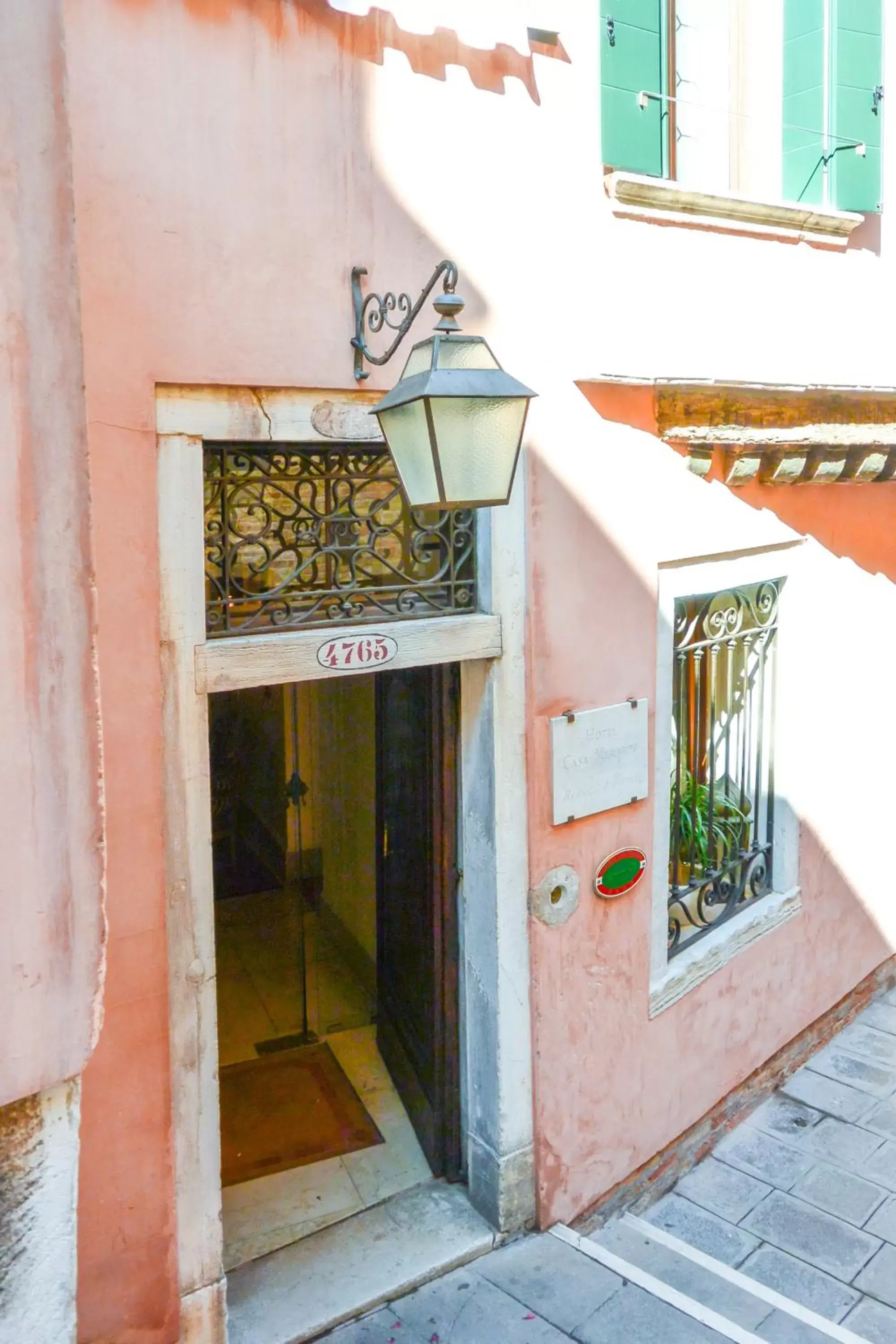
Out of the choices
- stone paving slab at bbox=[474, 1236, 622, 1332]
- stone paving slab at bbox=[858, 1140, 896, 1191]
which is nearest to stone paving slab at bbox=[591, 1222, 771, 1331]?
stone paving slab at bbox=[474, 1236, 622, 1332]

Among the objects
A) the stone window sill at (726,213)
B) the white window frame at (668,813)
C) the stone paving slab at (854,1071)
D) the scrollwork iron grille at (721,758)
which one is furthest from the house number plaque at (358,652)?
the stone paving slab at (854,1071)

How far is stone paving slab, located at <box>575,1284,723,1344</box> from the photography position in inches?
157

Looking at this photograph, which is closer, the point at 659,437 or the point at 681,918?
the point at 659,437

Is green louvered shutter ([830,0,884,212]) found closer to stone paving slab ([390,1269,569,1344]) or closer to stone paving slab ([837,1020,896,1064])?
stone paving slab ([837,1020,896,1064])

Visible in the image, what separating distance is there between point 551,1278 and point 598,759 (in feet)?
6.48

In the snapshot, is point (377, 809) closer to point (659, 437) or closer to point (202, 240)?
point (659, 437)

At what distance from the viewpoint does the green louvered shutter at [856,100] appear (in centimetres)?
532

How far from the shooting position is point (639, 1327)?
405 centimetres

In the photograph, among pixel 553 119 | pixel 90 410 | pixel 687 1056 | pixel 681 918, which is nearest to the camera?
pixel 90 410

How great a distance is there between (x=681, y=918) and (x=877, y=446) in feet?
8.51

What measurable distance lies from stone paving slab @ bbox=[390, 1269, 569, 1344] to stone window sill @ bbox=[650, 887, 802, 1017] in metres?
1.36

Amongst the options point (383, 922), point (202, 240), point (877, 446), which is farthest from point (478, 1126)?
point (877, 446)

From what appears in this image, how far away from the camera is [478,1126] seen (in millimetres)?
4562

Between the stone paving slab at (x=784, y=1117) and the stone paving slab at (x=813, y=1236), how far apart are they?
531 mm
